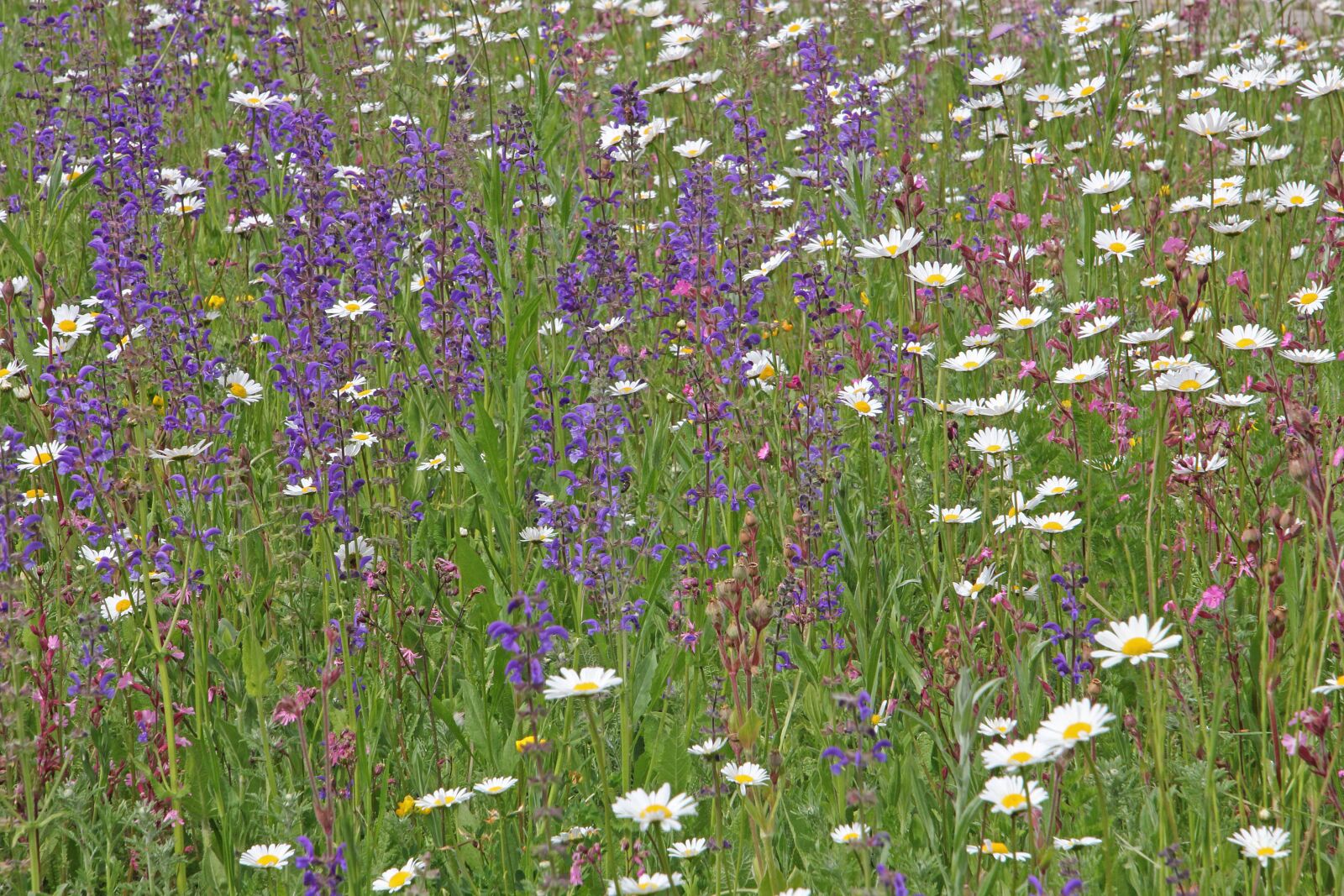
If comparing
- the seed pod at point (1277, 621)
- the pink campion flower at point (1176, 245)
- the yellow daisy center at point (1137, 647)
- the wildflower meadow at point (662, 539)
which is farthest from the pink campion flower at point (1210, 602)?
the pink campion flower at point (1176, 245)

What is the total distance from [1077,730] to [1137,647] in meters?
0.20

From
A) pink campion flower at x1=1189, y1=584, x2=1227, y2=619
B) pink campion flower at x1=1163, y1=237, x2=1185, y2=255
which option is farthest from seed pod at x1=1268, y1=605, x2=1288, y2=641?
pink campion flower at x1=1163, y1=237, x2=1185, y2=255

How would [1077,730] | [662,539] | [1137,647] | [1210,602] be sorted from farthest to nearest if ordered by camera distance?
1. [662,539]
2. [1210,602]
3. [1137,647]
4. [1077,730]

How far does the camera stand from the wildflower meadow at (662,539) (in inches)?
86.6

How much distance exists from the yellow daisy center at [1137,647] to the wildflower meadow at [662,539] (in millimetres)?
27

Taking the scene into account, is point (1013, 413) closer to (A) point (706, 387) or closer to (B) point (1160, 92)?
(A) point (706, 387)

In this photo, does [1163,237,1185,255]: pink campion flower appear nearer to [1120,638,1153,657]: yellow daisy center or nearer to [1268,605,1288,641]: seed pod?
[1268,605,1288,641]: seed pod

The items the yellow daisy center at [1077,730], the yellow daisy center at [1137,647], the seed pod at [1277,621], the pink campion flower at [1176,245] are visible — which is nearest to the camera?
the yellow daisy center at [1077,730]

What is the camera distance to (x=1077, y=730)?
186 centimetres

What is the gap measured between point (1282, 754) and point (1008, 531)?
863mm

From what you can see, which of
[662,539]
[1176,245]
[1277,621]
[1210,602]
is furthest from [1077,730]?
[1176,245]

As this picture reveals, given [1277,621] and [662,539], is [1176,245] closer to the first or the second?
[662,539]

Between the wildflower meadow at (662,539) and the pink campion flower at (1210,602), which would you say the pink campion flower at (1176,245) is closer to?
the wildflower meadow at (662,539)

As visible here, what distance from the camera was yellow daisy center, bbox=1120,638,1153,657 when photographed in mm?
1979
